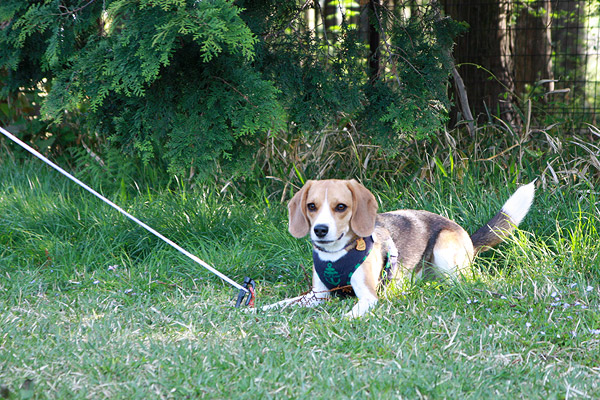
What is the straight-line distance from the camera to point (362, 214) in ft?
11.8

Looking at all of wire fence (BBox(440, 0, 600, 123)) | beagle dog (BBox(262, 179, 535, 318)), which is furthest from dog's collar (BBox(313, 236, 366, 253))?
wire fence (BBox(440, 0, 600, 123))

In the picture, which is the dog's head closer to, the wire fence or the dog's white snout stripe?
the dog's white snout stripe

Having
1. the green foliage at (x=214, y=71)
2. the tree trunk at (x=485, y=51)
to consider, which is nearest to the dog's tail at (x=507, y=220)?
the green foliage at (x=214, y=71)

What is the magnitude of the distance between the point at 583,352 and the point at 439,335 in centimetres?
69

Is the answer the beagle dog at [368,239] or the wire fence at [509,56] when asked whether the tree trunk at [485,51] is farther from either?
the beagle dog at [368,239]

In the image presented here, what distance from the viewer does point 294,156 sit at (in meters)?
5.96

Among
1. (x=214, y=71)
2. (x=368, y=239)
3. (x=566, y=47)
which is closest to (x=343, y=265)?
(x=368, y=239)

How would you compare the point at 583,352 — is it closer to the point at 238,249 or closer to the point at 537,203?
the point at 537,203

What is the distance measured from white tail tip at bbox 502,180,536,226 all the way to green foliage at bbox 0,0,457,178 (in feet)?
2.63

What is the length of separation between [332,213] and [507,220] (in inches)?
55.9

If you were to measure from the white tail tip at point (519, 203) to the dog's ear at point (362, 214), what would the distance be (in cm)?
115

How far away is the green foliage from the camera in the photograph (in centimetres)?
368

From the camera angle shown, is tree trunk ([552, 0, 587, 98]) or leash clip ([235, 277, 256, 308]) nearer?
leash clip ([235, 277, 256, 308])

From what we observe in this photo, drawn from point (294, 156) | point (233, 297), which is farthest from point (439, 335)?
point (294, 156)
